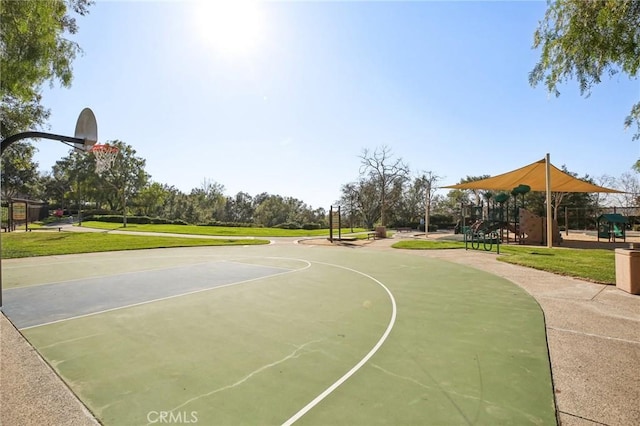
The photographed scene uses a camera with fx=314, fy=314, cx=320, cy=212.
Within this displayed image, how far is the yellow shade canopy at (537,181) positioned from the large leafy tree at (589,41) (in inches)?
499

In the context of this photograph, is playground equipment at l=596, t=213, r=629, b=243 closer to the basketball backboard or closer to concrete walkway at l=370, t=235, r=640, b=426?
concrete walkway at l=370, t=235, r=640, b=426

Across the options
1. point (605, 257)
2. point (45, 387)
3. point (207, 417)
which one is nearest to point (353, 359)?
point (207, 417)

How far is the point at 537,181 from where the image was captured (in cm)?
2119

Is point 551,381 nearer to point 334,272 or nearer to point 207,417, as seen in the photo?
point 207,417

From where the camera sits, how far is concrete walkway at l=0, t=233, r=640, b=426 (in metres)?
2.88

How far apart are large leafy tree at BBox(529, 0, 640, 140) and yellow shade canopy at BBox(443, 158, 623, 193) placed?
499 inches

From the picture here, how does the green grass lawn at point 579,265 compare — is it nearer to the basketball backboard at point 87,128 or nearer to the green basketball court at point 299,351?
the green basketball court at point 299,351

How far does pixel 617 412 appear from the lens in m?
2.89

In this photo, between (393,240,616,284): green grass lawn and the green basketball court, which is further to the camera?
(393,240,616,284): green grass lawn

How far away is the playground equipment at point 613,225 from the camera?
17047mm

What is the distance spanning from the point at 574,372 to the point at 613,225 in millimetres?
20189

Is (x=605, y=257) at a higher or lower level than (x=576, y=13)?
lower

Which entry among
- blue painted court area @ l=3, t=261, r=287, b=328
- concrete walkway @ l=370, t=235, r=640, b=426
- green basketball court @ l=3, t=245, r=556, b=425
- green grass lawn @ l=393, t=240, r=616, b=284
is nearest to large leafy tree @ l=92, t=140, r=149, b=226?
blue painted court area @ l=3, t=261, r=287, b=328

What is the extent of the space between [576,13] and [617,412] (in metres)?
8.11
